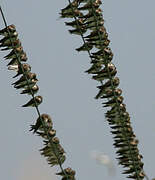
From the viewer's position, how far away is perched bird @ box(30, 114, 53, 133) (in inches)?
282

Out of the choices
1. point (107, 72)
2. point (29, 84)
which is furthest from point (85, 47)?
point (29, 84)

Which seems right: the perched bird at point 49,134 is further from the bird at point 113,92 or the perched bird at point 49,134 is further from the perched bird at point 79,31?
the perched bird at point 79,31

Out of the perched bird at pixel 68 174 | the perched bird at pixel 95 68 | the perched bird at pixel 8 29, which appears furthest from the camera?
the perched bird at pixel 95 68

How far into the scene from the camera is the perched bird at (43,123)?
23.5 feet

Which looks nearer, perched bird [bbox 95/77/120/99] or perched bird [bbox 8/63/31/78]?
perched bird [bbox 8/63/31/78]

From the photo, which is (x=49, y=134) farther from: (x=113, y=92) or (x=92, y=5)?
(x=92, y=5)

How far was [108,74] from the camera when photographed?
7301 millimetres

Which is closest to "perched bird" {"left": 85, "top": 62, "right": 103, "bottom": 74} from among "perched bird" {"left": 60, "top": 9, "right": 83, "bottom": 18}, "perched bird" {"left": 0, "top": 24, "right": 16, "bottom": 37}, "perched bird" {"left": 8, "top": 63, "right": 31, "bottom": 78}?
"perched bird" {"left": 60, "top": 9, "right": 83, "bottom": 18}

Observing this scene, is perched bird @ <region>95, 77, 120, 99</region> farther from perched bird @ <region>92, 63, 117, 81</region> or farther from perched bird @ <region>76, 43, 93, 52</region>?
perched bird @ <region>76, 43, 93, 52</region>

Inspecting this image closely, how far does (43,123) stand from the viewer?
7.16m

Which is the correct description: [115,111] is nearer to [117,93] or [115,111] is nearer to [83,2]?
[117,93]

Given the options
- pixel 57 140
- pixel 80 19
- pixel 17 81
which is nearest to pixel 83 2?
pixel 80 19

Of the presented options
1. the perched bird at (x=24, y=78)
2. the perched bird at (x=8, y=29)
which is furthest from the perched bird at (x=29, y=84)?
the perched bird at (x=8, y=29)

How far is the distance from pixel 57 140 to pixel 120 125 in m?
0.85
